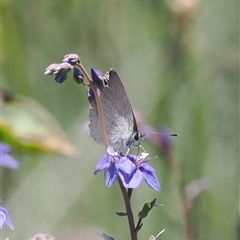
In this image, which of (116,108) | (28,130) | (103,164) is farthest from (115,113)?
(28,130)

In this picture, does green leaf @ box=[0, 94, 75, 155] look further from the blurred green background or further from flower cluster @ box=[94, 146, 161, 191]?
flower cluster @ box=[94, 146, 161, 191]

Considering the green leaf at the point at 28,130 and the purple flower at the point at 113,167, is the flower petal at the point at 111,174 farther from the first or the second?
the green leaf at the point at 28,130

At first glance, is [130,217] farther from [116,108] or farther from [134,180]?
[116,108]

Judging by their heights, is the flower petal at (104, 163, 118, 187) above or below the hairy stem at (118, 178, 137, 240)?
above

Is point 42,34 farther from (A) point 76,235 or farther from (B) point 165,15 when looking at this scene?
(A) point 76,235

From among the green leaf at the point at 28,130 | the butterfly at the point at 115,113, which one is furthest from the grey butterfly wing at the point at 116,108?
the green leaf at the point at 28,130

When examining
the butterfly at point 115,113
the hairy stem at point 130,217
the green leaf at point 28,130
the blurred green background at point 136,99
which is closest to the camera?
the hairy stem at point 130,217

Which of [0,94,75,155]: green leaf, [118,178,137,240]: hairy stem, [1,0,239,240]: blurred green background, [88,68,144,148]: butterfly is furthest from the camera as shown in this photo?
[1,0,239,240]: blurred green background

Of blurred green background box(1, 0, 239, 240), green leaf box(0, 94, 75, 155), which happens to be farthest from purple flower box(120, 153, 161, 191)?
blurred green background box(1, 0, 239, 240)

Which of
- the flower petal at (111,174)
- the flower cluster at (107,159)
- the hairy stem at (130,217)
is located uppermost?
the flower cluster at (107,159)
